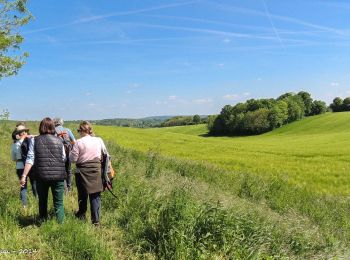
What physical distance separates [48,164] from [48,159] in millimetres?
89

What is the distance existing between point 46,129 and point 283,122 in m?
96.6

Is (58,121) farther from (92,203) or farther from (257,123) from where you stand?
(257,123)

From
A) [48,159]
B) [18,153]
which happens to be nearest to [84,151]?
[48,159]

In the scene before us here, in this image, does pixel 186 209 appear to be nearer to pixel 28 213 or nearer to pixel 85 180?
pixel 85 180

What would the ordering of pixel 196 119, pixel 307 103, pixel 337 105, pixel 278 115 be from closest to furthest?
1. pixel 278 115
2. pixel 307 103
3. pixel 337 105
4. pixel 196 119

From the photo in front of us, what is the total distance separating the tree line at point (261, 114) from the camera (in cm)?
9475

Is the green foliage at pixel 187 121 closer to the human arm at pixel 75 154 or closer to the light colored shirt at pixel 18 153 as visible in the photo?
the light colored shirt at pixel 18 153

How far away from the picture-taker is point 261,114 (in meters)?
95.3

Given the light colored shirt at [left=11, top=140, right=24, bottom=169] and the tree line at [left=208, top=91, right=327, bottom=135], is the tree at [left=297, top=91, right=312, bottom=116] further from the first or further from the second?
the light colored shirt at [left=11, top=140, right=24, bottom=169]

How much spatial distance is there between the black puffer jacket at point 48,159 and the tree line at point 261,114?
294ft

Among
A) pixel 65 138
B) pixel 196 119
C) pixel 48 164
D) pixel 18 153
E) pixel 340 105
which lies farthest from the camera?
pixel 196 119

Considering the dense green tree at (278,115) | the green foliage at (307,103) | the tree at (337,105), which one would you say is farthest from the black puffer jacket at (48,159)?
the tree at (337,105)

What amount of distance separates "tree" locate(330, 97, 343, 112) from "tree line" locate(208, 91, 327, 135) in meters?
9.52

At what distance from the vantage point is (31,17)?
23.5 meters
